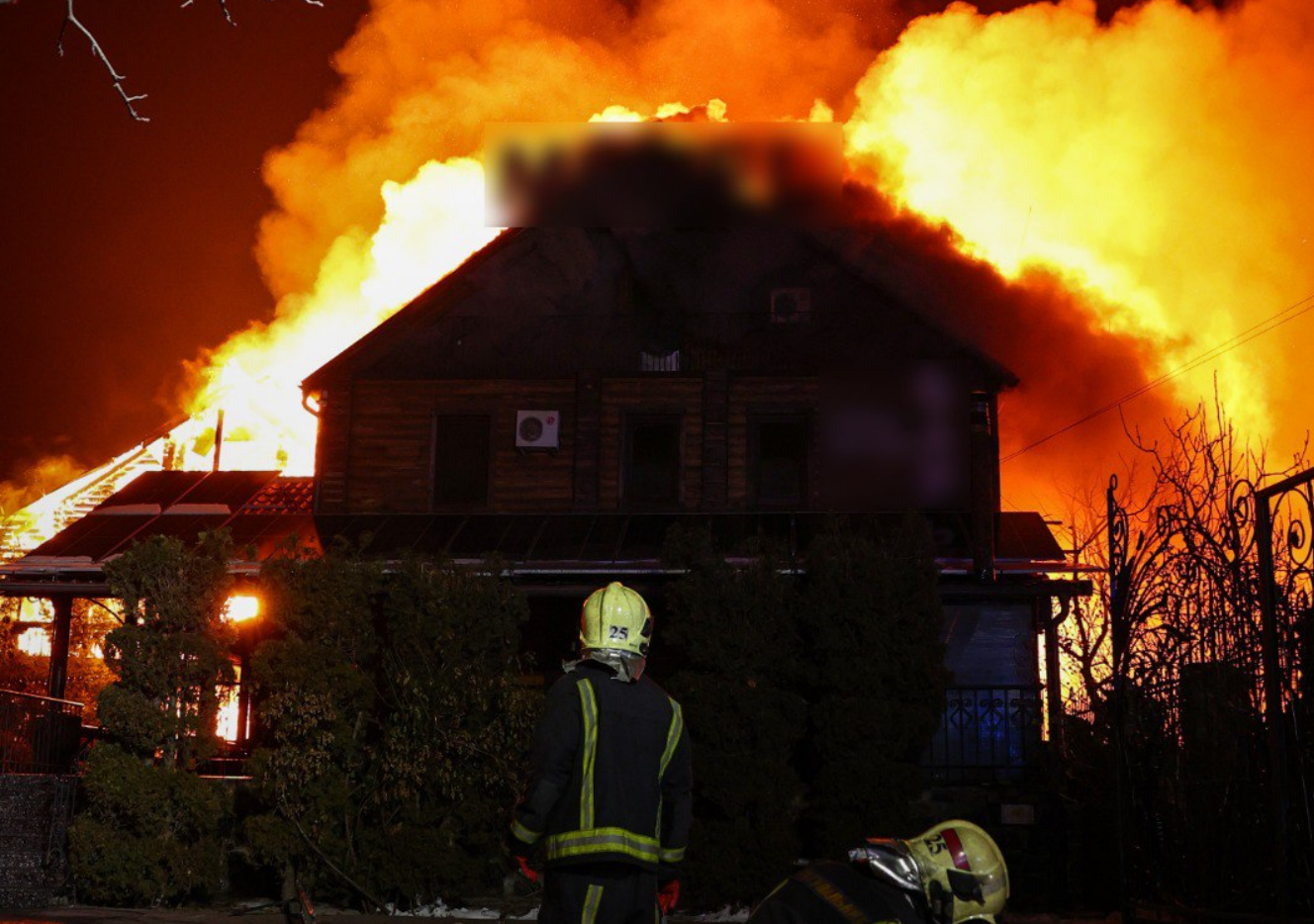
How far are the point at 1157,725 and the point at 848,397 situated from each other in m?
11.8

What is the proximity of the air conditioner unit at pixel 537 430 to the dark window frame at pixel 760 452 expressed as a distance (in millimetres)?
2814

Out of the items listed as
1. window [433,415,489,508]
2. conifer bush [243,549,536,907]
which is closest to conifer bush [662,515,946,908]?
conifer bush [243,549,536,907]

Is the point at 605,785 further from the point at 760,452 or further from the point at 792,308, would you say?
the point at 792,308

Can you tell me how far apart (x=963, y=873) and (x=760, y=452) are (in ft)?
54.2

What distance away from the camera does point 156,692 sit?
1305 cm

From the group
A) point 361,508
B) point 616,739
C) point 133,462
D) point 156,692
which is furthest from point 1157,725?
point 133,462

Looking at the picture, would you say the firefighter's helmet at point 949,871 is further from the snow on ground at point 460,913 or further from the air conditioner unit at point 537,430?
the air conditioner unit at point 537,430

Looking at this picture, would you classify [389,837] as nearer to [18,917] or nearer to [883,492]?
[18,917]

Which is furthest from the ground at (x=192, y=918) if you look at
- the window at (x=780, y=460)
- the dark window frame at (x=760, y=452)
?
the window at (x=780, y=460)

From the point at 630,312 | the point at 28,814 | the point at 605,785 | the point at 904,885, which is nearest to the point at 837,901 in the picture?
the point at 904,885

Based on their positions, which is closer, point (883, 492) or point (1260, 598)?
point (1260, 598)

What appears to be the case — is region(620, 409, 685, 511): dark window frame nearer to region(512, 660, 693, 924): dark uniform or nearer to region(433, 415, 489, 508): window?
region(433, 415, 489, 508): window

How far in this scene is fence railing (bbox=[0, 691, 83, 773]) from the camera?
44.4 feet

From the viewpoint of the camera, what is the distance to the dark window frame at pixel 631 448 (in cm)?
2002
